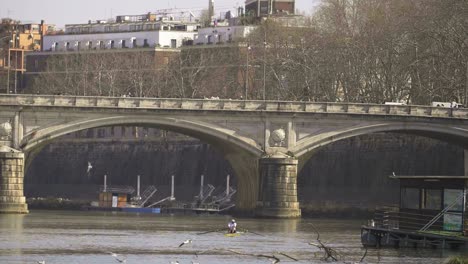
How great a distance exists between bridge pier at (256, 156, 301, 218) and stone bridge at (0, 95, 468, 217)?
6 cm

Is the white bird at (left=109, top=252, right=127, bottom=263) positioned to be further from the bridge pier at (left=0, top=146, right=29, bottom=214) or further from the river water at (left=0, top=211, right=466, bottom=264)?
the bridge pier at (left=0, top=146, right=29, bottom=214)

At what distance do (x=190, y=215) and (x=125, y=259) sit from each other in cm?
5635

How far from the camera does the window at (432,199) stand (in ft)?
380

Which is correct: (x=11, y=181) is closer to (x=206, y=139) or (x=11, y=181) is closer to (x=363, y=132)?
(x=206, y=139)

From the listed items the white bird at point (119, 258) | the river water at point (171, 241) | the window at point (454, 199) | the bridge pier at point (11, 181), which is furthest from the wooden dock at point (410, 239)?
the bridge pier at point (11, 181)

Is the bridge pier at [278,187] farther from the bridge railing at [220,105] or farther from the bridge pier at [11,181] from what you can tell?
the bridge pier at [11,181]

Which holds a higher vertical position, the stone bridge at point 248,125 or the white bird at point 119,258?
the stone bridge at point 248,125

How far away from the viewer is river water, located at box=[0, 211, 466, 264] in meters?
110

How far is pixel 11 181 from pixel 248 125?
1541 centimetres

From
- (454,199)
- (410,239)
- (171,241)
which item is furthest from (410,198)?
(171,241)

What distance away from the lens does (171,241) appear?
122500 millimetres

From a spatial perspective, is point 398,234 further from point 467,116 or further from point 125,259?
point 467,116

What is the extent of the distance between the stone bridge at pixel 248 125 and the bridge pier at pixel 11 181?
6 cm

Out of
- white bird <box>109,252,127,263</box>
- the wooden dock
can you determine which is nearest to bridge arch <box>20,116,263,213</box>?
the wooden dock
